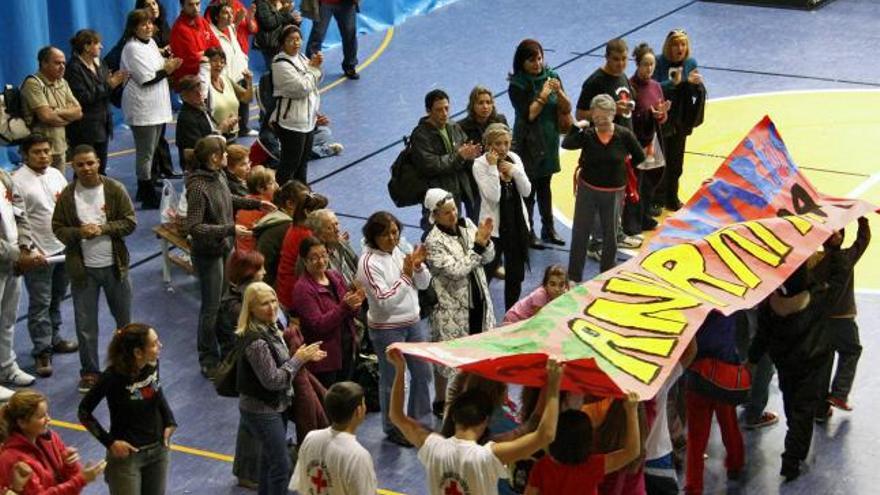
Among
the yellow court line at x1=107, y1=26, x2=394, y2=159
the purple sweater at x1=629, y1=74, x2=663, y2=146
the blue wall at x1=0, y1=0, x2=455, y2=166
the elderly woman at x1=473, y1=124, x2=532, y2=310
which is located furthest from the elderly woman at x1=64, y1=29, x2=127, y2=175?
the purple sweater at x1=629, y1=74, x2=663, y2=146

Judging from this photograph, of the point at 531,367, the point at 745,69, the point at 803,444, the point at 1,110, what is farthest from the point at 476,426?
the point at 745,69

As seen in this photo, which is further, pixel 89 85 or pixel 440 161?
pixel 89 85

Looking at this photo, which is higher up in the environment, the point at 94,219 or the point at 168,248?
the point at 94,219

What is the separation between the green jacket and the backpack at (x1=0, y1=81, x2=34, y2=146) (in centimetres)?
256

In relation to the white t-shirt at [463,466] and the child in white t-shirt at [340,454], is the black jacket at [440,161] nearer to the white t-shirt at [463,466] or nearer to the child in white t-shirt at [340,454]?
the child in white t-shirt at [340,454]

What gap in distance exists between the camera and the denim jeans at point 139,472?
27.3 feet

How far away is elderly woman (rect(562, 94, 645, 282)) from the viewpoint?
12.2 metres

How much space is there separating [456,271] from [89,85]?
5506 millimetres

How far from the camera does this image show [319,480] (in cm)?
750

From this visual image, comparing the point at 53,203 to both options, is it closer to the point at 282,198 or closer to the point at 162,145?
the point at 282,198

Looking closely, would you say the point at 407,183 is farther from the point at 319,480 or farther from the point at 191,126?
the point at 319,480

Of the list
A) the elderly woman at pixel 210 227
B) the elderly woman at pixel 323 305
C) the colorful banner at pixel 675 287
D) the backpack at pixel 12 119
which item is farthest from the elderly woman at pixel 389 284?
the backpack at pixel 12 119

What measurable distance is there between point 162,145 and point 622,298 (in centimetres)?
825

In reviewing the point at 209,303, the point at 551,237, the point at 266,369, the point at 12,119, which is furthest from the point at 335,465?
the point at 12,119
